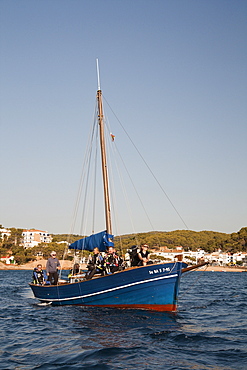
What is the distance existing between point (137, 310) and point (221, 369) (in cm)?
912

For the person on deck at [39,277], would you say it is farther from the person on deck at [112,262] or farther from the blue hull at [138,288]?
the person on deck at [112,262]

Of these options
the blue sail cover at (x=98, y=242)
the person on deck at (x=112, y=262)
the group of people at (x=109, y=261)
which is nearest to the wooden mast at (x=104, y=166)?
the blue sail cover at (x=98, y=242)

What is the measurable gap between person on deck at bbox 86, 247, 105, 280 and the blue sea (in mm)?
1931

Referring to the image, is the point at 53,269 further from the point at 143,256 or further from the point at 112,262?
the point at 143,256

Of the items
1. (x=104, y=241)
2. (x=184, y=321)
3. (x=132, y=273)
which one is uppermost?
(x=104, y=241)

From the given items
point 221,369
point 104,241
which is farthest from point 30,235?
point 221,369

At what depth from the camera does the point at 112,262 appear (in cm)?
1920

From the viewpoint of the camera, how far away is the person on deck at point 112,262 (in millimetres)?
18950

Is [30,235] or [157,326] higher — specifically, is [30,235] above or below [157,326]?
above

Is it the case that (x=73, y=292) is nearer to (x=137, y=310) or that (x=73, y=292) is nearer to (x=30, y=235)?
(x=137, y=310)

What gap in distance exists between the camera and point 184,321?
48.6ft

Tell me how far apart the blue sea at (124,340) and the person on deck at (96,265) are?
1931mm

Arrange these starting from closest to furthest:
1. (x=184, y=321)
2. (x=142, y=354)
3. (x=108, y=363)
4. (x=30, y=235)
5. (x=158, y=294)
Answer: (x=108, y=363)
(x=142, y=354)
(x=184, y=321)
(x=158, y=294)
(x=30, y=235)

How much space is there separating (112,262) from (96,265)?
0.84 meters
